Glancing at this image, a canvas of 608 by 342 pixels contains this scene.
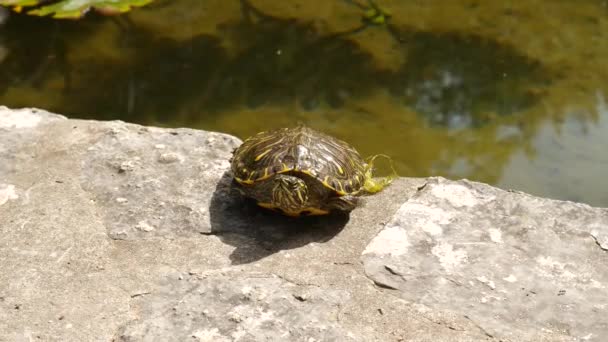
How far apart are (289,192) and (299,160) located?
6.9 inches

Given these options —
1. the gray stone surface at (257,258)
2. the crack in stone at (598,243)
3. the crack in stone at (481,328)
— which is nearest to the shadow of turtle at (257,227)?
the gray stone surface at (257,258)

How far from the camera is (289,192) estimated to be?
3.21 m

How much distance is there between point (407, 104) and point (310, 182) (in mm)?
2354

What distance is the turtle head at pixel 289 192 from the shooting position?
322 centimetres

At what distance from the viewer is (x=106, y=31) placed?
21.4 ft

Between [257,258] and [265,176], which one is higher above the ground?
[265,176]

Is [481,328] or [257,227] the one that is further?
[257,227]

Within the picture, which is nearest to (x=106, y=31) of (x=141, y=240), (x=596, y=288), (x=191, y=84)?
(x=191, y=84)

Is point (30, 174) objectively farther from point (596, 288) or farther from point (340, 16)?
point (340, 16)

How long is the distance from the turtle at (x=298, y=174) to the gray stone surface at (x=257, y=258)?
5.3 inches

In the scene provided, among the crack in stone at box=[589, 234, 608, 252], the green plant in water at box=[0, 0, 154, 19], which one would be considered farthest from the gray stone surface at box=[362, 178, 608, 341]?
the green plant in water at box=[0, 0, 154, 19]

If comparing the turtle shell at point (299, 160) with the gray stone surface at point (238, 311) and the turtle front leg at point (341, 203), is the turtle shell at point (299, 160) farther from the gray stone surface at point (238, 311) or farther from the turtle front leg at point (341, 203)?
the gray stone surface at point (238, 311)

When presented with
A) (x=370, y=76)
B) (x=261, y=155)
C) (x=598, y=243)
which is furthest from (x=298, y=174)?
(x=370, y=76)

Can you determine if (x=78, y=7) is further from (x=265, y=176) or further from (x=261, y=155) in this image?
(x=265, y=176)
